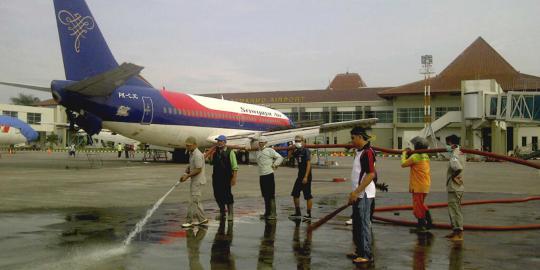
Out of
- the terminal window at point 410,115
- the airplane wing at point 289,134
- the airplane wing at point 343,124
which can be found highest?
the terminal window at point 410,115

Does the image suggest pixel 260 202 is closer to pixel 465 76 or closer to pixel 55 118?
pixel 465 76

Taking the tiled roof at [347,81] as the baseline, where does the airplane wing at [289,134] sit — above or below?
below

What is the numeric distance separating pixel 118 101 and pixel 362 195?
20309 millimetres

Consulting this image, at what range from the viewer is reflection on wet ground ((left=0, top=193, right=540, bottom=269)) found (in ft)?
22.4

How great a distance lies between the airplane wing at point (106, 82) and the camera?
21.5 meters

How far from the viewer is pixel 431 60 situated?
5953cm

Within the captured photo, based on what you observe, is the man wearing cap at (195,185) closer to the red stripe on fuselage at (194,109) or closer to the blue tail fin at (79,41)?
the blue tail fin at (79,41)

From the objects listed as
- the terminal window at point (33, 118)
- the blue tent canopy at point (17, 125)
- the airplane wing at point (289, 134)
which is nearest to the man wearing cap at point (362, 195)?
the airplane wing at point (289, 134)

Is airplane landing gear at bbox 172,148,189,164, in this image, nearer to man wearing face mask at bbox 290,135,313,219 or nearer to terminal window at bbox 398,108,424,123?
man wearing face mask at bbox 290,135,313,219

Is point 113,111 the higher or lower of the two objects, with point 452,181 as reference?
higher

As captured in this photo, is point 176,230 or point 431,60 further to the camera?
point 431,60

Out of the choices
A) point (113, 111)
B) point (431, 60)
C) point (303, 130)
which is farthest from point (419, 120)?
point (113, 111)

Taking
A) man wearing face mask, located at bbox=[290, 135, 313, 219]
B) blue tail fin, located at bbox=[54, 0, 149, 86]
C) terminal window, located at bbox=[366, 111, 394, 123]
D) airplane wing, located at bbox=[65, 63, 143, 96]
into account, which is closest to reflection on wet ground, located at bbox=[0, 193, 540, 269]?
man wearing face mask, located at bbox=[290, 135, 313, 219]

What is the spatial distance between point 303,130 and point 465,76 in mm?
45781
